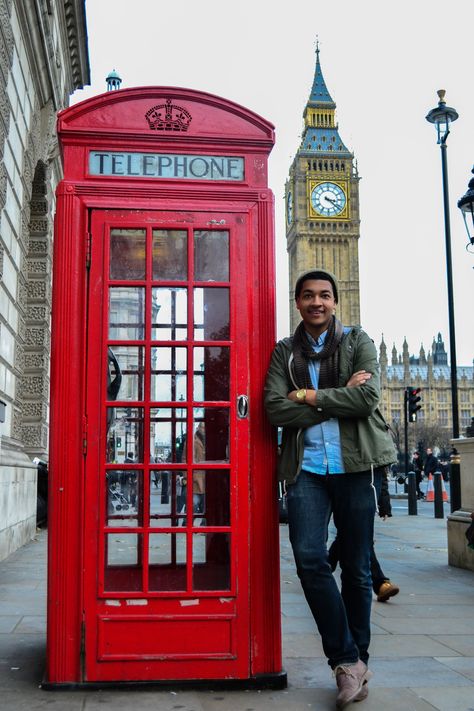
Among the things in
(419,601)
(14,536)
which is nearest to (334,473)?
(419,601)

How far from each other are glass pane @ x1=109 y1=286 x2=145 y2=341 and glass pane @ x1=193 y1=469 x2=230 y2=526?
30.1 inches

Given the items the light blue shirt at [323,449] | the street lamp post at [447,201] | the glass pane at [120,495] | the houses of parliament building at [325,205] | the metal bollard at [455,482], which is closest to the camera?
the light blue shirt at [323,449]

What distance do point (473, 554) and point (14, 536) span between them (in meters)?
5.23

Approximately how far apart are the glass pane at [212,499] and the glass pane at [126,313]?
0.76 m

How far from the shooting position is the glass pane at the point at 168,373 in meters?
4.03

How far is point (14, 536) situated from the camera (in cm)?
960

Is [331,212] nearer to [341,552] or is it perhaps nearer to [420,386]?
[420,386]

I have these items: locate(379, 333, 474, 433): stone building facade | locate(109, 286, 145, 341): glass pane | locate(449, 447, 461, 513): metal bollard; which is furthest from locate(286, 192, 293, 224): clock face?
locate(109, 286, 145, 341): glass pane

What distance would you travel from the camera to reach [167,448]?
399 centimetres

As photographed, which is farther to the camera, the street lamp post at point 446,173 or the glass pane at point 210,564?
the street lamp post at point 446,173

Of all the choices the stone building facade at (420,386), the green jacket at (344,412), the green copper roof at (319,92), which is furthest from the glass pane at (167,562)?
the stone building facade at (420,386)

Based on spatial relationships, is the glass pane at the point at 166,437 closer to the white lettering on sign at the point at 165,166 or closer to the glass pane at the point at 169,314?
the glass pane at the point at 169,314

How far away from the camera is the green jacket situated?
146 inches

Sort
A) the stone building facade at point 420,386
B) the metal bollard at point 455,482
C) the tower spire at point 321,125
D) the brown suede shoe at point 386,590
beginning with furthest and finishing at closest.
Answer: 1. the stone building facade at point 420,386
2. the tower spire at point 321,125
3. the metal bollard at point 455,482
4. the brown suede shoe at point 386,590
